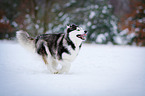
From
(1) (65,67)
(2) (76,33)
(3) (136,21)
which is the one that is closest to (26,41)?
(1) (65,67)

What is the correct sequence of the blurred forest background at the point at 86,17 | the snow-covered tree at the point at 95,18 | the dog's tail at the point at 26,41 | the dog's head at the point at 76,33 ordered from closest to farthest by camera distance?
the dog's head at the point at 76,33 → the dog's tail at the point at 26,41 → the blurred forest background at the point at 86,17 → the snow-covered tree at the point at 95,18

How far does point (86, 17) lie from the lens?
12.2 meters

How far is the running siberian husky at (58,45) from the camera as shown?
9.35 ft

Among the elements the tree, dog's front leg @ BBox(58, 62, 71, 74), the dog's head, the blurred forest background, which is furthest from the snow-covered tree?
the dog's head

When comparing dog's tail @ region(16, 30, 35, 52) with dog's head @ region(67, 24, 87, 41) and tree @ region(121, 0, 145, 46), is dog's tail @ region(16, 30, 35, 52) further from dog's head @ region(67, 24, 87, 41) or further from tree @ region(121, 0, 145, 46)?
tree @ region(121, 0, 145, 46)

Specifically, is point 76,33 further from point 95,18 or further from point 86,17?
point 86,17

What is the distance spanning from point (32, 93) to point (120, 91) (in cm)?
127

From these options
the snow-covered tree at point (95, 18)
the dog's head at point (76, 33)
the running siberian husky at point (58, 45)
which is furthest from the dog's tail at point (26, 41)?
the snow-covered tree at point (95, 18)

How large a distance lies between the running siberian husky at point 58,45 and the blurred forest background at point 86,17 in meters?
7.49

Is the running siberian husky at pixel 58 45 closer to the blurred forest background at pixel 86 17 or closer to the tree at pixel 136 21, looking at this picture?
the blurred forest background at pixel 86 17

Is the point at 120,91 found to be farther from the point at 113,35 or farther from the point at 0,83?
the point at 113,35

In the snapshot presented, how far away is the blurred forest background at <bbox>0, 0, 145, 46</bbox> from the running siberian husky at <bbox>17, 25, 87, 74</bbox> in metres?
7.49

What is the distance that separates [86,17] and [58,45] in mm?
9740

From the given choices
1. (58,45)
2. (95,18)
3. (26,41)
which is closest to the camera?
(58,45)
